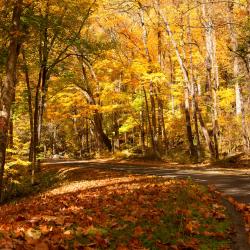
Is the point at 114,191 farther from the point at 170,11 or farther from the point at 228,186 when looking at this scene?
the point at 170,11

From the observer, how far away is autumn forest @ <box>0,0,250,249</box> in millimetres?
21562

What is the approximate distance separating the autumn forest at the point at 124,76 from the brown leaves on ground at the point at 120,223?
2.85 m

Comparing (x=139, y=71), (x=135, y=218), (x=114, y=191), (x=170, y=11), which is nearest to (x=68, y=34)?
(x=139, y=71)

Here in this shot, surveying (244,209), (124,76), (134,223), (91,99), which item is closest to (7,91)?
(134,223)

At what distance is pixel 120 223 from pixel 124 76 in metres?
26.1

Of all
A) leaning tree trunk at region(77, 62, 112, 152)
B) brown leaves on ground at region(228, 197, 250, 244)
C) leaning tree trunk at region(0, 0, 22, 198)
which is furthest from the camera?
leaning tree trunk at region(77, 62, 112, 152)

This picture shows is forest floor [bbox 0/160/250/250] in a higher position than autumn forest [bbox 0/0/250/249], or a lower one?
lower

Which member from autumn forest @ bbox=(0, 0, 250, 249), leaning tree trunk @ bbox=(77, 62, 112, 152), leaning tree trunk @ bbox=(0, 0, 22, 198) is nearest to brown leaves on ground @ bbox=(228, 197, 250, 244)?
autumn forest @ bbox=(0, 0, 250, 249)

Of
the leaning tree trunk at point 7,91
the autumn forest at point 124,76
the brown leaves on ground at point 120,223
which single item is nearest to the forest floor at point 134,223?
the brown leaves on ground at point 120,223

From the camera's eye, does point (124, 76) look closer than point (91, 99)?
Yes

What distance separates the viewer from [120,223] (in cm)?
849

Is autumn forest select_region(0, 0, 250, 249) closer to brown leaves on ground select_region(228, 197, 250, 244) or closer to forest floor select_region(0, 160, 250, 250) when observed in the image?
forest floor select_region(0, 160, 250, 250)

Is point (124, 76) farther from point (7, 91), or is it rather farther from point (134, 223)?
point (134, 223)

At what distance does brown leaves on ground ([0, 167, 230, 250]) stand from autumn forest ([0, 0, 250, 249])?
9.36 feet
